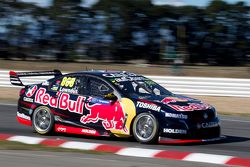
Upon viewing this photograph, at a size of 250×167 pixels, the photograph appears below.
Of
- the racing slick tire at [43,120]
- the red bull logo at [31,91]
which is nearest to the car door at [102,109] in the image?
Answer: the racing slick tire at [43,120]

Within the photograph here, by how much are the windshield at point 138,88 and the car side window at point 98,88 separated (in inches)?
7.1

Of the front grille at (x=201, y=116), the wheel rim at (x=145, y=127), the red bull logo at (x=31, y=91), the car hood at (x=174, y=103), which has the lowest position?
the wheel rim at (x=145, y=127)

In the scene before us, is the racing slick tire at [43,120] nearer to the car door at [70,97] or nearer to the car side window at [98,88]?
the car door at [70,97]

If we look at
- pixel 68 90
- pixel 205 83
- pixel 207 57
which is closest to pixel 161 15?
pixel 207 57

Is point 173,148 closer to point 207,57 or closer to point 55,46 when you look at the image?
point 55,46

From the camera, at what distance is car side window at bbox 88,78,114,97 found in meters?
11.6

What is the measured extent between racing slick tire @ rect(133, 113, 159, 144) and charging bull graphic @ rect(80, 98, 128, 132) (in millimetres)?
256

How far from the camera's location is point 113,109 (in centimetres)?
1137

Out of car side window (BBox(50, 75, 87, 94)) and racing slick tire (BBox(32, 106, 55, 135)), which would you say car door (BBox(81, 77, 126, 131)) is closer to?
car side window (BBox(50, 75, 87, 94))

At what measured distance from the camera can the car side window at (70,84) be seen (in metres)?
12.0

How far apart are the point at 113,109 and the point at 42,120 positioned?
1766 millimetres

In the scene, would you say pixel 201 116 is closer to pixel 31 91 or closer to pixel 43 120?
pixel 43 120

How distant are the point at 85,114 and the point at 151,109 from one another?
4.88ft

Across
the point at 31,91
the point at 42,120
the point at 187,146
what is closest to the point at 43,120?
the point at 42,120
